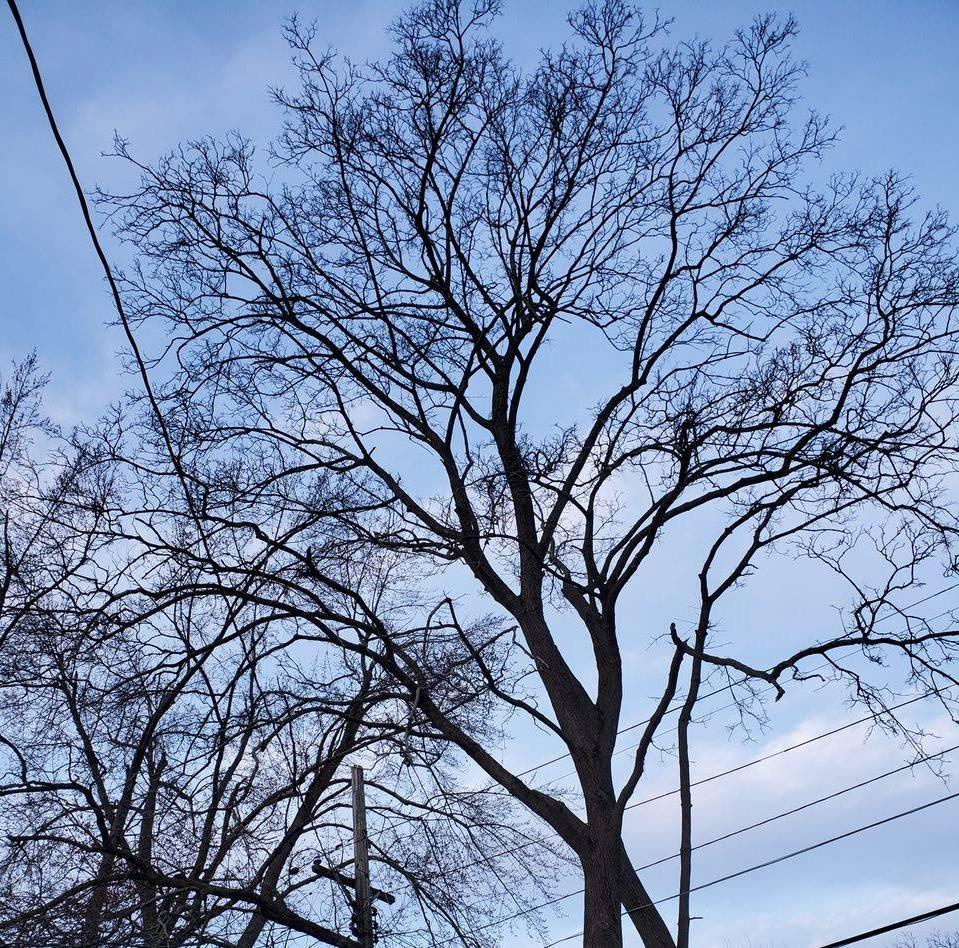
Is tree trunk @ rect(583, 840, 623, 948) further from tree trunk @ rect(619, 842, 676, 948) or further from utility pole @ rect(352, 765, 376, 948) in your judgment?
utility pole @ rect(352, 765, 376, 948)

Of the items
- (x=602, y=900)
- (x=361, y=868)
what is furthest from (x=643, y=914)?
(x=361, y=868)

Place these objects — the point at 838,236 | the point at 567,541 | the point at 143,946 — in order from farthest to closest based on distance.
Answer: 1. the point at 838,236
2. the point at 567,541
3. the point at 143,946

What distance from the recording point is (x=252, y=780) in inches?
338

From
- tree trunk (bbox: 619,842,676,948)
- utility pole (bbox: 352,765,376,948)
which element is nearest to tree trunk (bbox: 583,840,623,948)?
tree trunk (bbox: 619,842,676,948)

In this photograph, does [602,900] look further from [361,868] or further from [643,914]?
[361,868]

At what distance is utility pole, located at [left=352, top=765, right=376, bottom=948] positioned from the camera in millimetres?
9719

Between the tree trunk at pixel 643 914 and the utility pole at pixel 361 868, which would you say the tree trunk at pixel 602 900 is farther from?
the utility pole at pixel 361 868

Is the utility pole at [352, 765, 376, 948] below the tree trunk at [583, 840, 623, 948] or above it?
above

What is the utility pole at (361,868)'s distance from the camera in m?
9.72

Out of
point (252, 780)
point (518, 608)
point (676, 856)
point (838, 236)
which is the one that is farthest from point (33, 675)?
point (838, 236)

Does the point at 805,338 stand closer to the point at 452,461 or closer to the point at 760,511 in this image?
the point at 760,511

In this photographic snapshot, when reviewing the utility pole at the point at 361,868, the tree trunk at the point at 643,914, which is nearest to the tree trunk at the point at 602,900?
the tree trunk at the point at 643,914

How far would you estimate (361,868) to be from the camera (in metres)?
10.3

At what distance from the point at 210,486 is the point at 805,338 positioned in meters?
5.11
